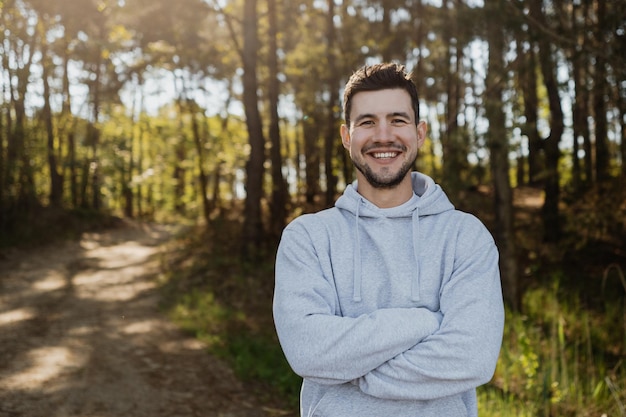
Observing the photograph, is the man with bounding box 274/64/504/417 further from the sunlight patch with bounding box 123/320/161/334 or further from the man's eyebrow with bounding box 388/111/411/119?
the sunlight patch with bounding box 123/320/161/334

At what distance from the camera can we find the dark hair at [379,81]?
7.98 feet

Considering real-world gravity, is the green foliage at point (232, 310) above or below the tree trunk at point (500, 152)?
below

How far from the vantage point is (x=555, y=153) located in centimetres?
1223

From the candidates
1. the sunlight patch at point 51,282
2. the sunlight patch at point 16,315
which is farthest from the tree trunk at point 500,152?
the sunlight patch at point 51,282

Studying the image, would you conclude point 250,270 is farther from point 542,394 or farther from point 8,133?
point 8,133

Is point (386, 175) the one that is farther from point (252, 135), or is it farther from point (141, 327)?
point (252, 135)

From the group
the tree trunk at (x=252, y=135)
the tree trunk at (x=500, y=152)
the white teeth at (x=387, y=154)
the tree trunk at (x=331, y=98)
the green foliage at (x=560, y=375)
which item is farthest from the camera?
the tree trunk at (x=331, y=98)

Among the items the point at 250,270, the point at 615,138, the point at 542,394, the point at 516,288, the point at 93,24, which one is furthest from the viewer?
Answer: the point at 93,24

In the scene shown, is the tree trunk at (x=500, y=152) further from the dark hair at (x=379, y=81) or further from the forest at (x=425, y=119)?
the dark hair at (x=379, y=81)

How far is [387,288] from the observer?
2.31 m

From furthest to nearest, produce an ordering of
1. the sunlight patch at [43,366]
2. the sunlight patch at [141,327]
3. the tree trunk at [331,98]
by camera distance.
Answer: the tree trunk at [331,98], the sunlight patch at [141,327], the sunlight patch at [43,366]

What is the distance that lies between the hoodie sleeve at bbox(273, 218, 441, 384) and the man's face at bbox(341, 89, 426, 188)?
0.46 m

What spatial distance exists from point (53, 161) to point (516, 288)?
57.7ft

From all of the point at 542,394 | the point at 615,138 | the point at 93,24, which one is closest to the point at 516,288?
the point at 542,394
